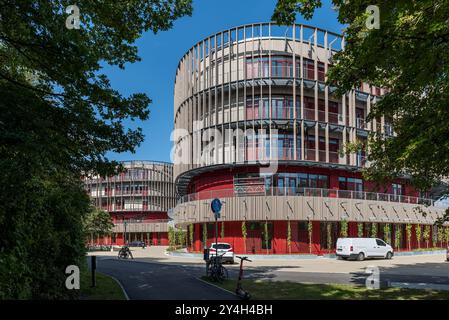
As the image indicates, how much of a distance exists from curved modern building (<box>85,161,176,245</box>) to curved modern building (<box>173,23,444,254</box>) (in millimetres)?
43020

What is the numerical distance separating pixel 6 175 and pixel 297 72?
31.8 metres

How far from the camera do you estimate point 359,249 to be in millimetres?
29734

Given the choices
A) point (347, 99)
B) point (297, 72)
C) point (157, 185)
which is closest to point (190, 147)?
point (297, 72)

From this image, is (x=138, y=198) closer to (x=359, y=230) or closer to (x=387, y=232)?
(x=359, y=230)

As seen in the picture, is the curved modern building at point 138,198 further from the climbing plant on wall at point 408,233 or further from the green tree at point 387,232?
the green tree at point 387,232

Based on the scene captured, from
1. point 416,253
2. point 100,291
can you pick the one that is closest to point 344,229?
point 416,253

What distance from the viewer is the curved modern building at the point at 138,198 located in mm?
79500

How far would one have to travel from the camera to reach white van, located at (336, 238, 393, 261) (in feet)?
97.3

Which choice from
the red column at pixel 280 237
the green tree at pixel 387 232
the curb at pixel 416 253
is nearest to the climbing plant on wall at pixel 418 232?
the curb at pixel 416 253

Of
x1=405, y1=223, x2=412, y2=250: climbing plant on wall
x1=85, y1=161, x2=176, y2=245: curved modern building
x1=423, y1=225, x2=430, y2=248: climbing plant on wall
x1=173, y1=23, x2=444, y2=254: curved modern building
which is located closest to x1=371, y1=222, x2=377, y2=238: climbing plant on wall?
x1=173, y1=23, x2=444, y2=254: curved modern building

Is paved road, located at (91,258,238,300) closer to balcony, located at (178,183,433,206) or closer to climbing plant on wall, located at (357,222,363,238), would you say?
balcony, located at (178,183,433,206)

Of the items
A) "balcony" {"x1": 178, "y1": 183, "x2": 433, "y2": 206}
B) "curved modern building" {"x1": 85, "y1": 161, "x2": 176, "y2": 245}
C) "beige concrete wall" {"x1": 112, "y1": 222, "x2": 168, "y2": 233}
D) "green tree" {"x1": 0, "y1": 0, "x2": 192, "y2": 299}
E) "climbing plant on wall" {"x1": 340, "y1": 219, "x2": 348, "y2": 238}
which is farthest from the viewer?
"curved modern building" {"x1": 85, "y1": 161, "x2": 176, "y2": 245}

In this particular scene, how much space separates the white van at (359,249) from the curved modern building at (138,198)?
173 feet
